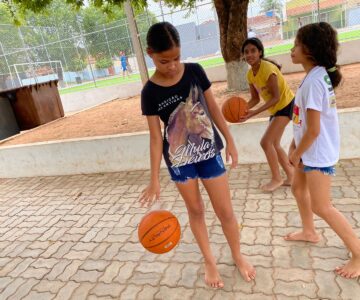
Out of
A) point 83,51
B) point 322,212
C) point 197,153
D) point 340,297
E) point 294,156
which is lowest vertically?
point 340,297

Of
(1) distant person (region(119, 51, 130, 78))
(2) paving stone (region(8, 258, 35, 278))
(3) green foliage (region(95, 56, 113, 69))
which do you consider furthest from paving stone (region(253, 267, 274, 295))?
(3) green foliage (region(95, 56, 113, 69))

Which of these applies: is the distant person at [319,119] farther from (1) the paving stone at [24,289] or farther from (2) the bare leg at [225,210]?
(1) the paving stone at [24,289]

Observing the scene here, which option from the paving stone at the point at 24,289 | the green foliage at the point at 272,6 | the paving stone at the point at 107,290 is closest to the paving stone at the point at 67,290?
the paving stone at the point at 107,290

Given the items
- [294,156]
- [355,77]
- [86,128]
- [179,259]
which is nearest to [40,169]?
[86,128]

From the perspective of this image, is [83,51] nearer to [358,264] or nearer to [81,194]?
[81,194]

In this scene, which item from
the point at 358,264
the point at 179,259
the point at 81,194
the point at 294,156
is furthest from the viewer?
the point at 81,194

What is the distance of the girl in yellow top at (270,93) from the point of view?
344 centimetres

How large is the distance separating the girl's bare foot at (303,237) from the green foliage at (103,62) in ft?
71.3

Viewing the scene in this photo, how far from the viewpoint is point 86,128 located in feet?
27.6

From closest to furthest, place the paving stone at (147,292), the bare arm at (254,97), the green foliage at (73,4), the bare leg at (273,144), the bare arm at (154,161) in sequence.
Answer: the bare arm at (154,161) < the paving stone at (147,292) < the bare leg at (273,144) < the bare arm at (254,97) < the green foliage at (73,4)

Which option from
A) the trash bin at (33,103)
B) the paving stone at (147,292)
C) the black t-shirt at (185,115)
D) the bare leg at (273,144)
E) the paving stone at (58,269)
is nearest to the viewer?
the black t-shirt at (185,115)

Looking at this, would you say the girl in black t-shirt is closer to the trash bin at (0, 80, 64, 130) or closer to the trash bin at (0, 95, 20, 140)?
the trash bin at (0, 95, 20, 140)

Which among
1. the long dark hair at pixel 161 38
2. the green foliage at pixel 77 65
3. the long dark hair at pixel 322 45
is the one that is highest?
the green foliage at pixel 77 65

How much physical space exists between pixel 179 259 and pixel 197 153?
50.6 inches
